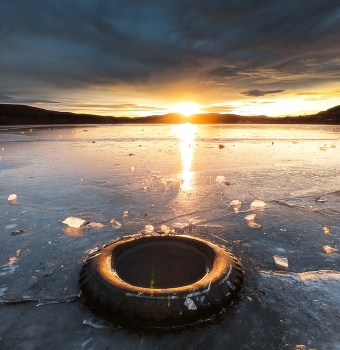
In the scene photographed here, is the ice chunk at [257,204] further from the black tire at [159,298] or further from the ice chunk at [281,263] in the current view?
the black tire at [159,298]

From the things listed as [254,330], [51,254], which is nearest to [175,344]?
[254,330]

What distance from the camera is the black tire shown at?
76.2 inches

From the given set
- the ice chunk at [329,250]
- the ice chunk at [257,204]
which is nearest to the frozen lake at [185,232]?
the ice chunk at [329,250]

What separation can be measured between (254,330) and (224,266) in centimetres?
60

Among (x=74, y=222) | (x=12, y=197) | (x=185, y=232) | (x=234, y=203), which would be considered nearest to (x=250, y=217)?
(x=234, y=203)

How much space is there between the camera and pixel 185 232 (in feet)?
11.4

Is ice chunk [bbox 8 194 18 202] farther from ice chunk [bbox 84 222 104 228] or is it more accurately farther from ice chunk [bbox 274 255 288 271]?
ice chunk [bbox 274 255 288 271]

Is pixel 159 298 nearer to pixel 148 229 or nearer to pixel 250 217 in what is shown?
pixel 148 229

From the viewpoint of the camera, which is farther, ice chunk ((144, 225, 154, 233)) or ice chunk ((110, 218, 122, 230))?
ice chunk ((110, 218, 122, 230))

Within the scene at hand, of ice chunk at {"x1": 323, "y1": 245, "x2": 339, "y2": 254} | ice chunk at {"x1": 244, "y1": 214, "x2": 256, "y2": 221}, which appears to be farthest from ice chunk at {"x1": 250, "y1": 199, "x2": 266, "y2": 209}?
ice chunk at {"x1": 323, "y1": 245, "x2": 339, "y2": 254}

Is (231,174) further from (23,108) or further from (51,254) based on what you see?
(23,108)

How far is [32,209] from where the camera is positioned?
14.0 ft

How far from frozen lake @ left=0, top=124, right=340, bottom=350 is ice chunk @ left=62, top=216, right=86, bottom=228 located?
0.32ft

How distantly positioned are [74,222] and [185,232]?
154cm
